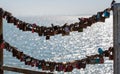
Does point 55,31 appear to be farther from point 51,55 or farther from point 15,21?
point 51,55

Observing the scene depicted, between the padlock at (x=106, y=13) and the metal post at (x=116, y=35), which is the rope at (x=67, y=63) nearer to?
the metal post at (x=116, y=35)

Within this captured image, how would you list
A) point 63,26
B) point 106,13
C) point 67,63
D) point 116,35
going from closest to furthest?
point 116,35, point 106,13, point 67,63, point 63,26

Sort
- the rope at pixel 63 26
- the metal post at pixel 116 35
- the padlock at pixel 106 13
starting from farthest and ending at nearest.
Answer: the rope at pixel 63 26
the padlock at pixel 106 13
the metal post at pixel 116 35

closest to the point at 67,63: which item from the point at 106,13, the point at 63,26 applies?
the point at 63,26

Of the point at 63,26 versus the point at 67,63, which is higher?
the point at 63,26

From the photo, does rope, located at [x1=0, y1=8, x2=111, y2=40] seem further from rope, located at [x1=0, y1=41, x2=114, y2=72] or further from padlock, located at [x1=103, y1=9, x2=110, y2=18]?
rope, located at [x1=0, y1=41, x2=114, y2=72]

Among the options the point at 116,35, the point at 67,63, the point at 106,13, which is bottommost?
the point at 67,63

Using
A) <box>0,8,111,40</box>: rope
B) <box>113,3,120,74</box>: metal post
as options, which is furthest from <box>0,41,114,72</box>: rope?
<box>0,8,111,40</box>: rope

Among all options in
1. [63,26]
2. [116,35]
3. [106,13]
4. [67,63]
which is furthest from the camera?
[63,26]

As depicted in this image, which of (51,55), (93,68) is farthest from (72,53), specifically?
(93,68)

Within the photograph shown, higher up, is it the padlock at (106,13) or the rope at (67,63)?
the padlock at (106,13)

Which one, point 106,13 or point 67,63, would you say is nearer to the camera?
point 106,13

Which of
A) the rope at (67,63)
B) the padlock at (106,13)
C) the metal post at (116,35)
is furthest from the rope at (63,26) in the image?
the rope at (67,63)

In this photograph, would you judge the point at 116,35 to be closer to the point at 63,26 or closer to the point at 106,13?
the point at 106,13
